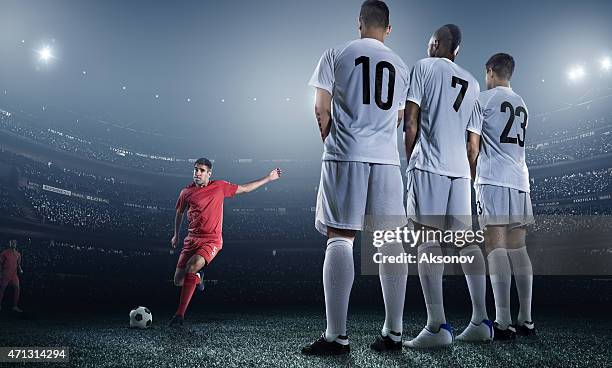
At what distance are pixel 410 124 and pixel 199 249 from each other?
10.5ft

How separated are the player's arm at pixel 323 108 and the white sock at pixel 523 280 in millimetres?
2314

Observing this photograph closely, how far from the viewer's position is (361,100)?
2.85 meters

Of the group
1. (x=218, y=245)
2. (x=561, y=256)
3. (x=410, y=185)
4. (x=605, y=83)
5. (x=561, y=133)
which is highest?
(x=605, y=83)

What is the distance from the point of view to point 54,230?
16.3 m

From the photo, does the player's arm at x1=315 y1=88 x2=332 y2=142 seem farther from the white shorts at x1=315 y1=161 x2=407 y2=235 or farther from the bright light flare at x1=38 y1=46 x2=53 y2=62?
the bright light flare at x1=38 y1=46 x2=53 y2=62

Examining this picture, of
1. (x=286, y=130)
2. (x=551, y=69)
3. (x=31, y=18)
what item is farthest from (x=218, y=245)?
(x=286, y=130)

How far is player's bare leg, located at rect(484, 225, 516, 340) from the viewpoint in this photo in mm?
3504

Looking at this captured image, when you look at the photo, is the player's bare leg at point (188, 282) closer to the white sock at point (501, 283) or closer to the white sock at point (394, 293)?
the white sock at point (394, 293)

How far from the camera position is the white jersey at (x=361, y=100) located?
9.16 feet

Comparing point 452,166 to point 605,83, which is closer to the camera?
point 452,166

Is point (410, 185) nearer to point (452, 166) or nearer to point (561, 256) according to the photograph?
point (452, 166)

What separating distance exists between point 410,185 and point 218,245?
3.02 meters

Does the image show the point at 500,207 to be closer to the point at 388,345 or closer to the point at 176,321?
the point at 388,345

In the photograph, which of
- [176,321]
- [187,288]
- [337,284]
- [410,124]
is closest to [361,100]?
[410,124]
